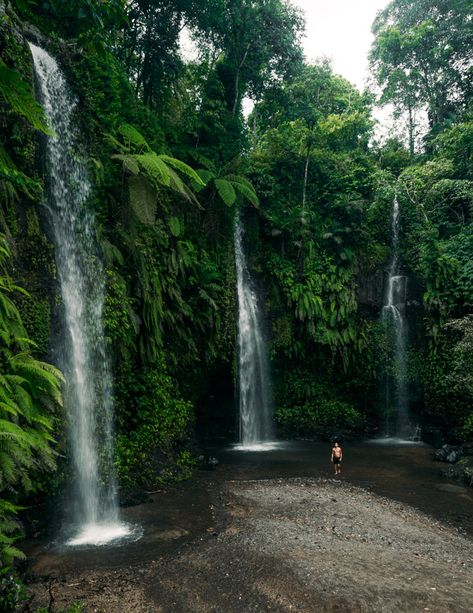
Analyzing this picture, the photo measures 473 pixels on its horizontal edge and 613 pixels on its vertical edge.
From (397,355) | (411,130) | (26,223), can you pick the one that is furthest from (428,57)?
(26,223)

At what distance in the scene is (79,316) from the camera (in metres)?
10.3

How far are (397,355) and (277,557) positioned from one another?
14.2 meters

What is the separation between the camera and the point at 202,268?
14.8 m

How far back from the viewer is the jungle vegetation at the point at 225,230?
996cm

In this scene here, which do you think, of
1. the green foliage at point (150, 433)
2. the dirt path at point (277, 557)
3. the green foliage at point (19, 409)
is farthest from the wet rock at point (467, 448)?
the green foliage at point (19, 409)

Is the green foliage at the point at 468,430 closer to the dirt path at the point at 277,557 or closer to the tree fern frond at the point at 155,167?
the dirt path at the point at 277,557

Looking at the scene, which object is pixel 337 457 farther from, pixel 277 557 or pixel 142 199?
pixel 142 199

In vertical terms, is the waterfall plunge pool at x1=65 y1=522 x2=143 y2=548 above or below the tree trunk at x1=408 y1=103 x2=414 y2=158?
below

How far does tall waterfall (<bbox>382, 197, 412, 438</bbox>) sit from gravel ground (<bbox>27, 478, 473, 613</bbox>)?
9.89 metres

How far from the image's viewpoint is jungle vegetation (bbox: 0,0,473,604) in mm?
9961

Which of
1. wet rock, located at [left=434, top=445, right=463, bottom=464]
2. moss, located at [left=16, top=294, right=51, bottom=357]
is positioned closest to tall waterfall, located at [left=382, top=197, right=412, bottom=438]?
wet rock, located at [left=434, top=445, right=463, bottom=464]

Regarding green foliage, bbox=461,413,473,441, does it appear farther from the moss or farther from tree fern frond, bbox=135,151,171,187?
the moss

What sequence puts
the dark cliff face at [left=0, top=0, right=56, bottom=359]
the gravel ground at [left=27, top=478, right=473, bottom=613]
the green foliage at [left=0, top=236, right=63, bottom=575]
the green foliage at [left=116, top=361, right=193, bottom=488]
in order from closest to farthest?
the green foliage at [left=0, top=236, right=63, bottom=575]
the gravel ground at [left=27, top=478, right=473, bottom=613]
the dark cliff face at [left=0, top=0, right=56, bottom=359]
the green foliage at [left=116, top=361, right=193, bottom=488]

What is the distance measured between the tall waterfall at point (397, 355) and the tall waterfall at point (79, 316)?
540 inches
